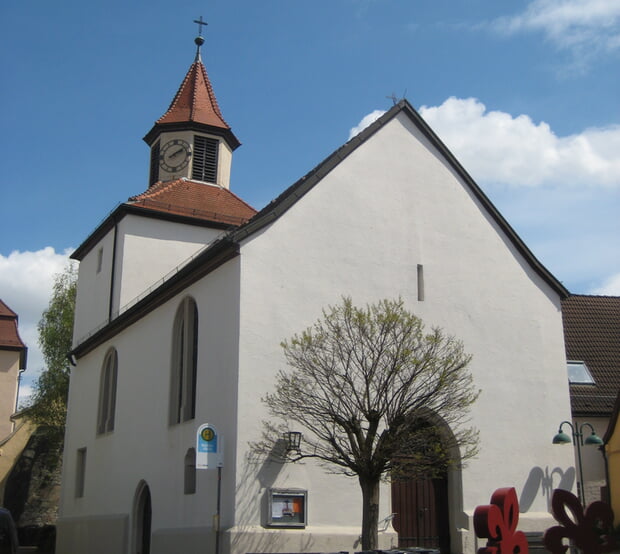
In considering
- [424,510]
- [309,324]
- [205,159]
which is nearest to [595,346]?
[424,510]

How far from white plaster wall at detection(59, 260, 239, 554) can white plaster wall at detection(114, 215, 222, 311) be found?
2151mm

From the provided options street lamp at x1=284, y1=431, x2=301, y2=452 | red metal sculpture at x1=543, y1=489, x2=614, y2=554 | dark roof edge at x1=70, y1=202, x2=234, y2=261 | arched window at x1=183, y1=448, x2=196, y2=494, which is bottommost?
red metal sculpture at x1=543, y1=489, x2=614, y2=554

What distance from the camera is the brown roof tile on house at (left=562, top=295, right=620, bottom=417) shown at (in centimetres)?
2394

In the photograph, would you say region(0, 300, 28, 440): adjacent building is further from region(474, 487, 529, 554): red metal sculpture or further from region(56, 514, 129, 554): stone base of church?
region(474, 487, 529, 554): red metal sculpture

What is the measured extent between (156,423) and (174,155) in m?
13.8

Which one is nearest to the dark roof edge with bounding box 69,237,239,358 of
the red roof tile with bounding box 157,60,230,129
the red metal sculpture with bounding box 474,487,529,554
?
the red metal sculpture with bounding box 474,487,529,554

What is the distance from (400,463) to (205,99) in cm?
2138

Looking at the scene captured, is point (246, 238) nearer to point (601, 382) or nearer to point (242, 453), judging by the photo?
point (242, 453)

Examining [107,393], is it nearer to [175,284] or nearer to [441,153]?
[175,284]

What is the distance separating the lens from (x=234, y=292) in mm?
16141

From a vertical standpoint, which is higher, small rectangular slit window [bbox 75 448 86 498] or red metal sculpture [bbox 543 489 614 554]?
small rectangular slit window [bbox 75 448 86 498]

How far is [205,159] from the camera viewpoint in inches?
1196

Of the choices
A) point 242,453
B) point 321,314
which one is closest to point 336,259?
point 321,314

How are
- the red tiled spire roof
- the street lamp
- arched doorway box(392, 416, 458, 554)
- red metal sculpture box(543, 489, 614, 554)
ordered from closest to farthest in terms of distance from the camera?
red metal sculpture box(543, 489, 614, 554) → the street lamp → arched doorway box(392, 416, 458, 554) → the red tiled spire roof
